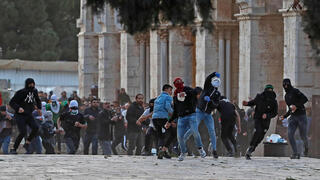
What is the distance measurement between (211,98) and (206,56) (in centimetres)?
1326

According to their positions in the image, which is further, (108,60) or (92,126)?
(108,60)

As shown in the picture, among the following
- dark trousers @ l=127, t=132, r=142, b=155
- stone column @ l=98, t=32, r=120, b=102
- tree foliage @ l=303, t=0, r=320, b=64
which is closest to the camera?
tree foliage @ l=303, t=0, r=320, b=64

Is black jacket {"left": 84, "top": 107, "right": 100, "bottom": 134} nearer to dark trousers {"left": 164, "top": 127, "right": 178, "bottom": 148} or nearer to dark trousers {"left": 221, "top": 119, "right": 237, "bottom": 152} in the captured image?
dark trousers {"left": 221, "top": 119, "right": 237, "bottom": 152}

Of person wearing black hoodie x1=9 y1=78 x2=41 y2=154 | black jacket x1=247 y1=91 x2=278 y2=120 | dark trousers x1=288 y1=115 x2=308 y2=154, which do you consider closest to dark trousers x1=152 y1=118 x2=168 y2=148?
black jacket x1=247 y1=91 x2=278 y2=120

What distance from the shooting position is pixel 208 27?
46.4 feet

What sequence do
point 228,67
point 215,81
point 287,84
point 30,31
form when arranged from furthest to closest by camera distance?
point 30,31
point 228,67
point 287,84
point 215,81

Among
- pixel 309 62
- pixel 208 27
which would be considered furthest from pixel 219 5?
pixel 208 27

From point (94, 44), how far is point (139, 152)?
19.9 m

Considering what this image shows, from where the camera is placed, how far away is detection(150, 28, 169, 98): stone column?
1505 inches

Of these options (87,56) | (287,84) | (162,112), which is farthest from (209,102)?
(87,56)

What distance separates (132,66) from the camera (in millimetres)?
41875

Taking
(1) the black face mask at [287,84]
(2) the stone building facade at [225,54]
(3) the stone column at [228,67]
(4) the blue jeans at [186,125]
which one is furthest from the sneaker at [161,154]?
(3) the stone column at [228,67]

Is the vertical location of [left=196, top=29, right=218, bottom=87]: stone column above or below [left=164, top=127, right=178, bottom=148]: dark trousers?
above

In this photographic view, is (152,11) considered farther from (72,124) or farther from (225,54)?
(225,54)
